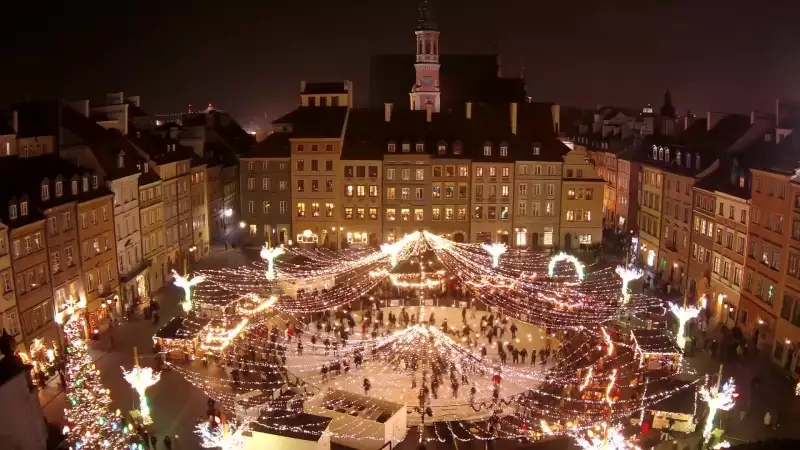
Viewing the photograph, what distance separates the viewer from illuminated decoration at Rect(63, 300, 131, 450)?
18.1m

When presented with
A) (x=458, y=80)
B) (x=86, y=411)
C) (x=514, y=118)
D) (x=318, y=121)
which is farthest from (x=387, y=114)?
(x=86, y=411)

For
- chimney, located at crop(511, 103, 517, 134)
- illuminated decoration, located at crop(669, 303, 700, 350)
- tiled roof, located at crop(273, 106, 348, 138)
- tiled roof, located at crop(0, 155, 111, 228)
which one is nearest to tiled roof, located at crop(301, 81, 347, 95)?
tiled roof, located at crop(273, 106, 348, 138)

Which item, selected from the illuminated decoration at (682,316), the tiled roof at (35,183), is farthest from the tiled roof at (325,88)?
the illuminated decoration at (682,316)

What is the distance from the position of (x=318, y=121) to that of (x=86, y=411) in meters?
34.8

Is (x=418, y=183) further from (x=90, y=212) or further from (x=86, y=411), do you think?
(x=86, y=411)

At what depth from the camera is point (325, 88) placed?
55.4 metres

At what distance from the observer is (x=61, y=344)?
30141 mm

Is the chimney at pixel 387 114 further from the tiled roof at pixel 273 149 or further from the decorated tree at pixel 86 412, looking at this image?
the decorated tree at pixel 86 412

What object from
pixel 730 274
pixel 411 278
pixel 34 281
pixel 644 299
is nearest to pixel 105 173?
pixel 34 281

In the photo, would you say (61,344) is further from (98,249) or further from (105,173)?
(105,173)

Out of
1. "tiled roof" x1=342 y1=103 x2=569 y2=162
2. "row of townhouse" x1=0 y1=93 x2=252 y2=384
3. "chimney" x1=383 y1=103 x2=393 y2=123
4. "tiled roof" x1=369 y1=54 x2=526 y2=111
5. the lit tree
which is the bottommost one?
the lit tree

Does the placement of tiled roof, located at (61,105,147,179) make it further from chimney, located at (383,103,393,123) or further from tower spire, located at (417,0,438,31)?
tower spire, located at (417,0,438,31)

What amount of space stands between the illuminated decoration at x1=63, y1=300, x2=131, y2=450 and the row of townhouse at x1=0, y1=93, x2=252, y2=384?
7.89 meters

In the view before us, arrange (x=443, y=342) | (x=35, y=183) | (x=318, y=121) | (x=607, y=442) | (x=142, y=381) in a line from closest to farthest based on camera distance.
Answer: (x=607, y=442) < (x=142, y=381) < (x=443, y=342) < (x=35, y=183) < (x=318, y=121)
